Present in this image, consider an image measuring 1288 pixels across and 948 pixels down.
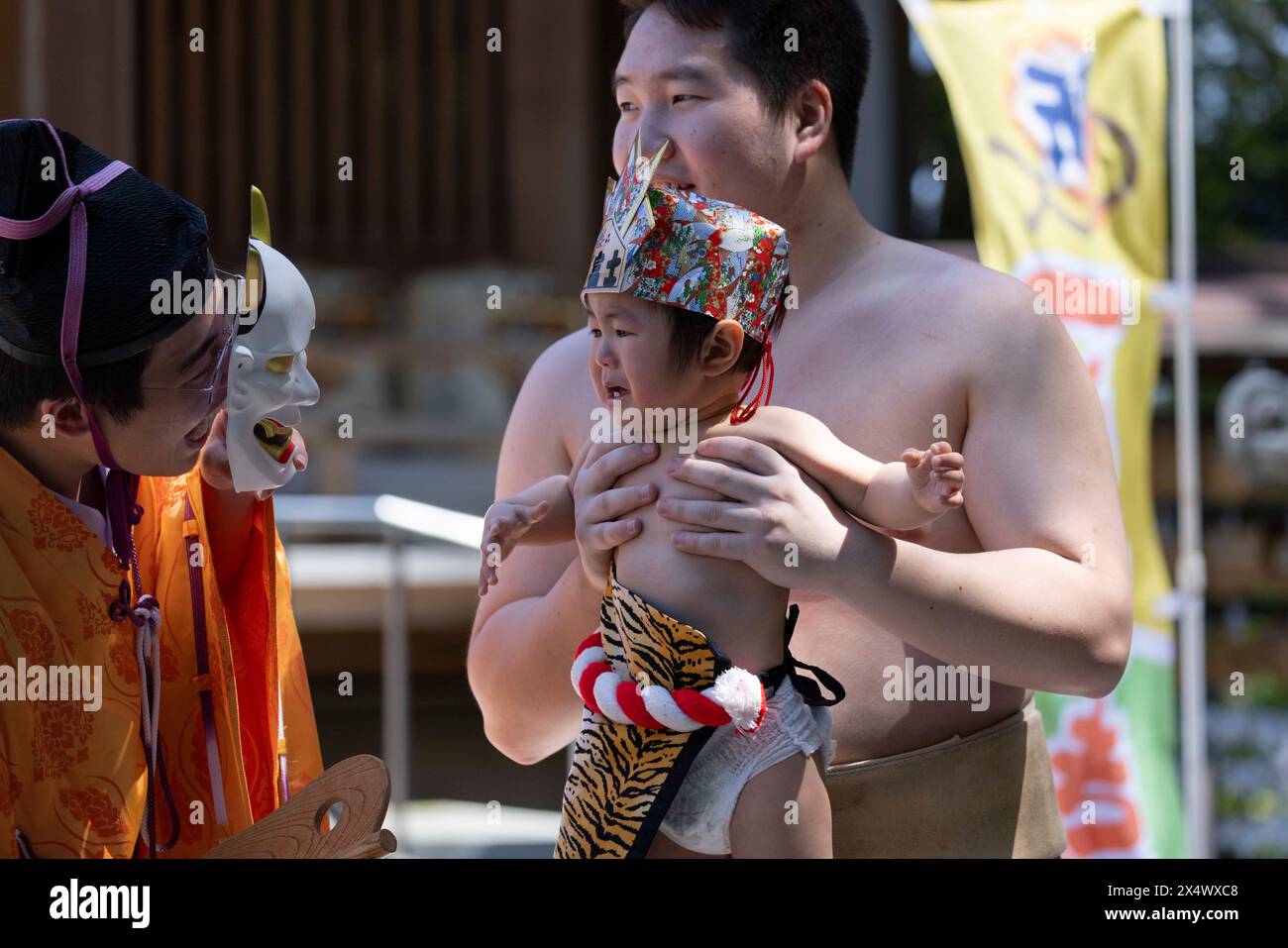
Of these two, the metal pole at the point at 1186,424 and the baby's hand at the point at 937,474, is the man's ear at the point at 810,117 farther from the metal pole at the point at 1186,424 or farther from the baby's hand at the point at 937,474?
the metal pole at the point at 1186,424

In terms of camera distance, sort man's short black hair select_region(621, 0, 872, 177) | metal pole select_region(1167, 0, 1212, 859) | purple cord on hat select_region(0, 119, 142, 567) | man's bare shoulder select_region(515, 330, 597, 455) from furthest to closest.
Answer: metal pole select_region(1167, 0, 1212, 859), man's bare shoulder select_region(515, 330, 597, 455), man's short black hair select_region(621, 0, 872, 177), purple cord on hat select_region(0, 119, 142, 567)

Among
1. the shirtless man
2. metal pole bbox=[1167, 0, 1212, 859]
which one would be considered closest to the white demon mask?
the shirtless man

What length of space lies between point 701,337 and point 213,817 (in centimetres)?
74

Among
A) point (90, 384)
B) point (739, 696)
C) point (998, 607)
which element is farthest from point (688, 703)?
point (90, 384)

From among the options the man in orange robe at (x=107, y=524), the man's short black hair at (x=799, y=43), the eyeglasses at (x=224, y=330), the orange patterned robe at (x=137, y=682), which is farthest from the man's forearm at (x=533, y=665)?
the man's short black hair at (x=799, y=43)

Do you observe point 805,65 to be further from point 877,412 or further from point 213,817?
point 213,817

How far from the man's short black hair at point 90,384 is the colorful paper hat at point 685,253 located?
0.48 meters

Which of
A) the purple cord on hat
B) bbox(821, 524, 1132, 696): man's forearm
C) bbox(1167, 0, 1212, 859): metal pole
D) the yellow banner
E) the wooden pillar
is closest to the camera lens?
the purple cord on hat

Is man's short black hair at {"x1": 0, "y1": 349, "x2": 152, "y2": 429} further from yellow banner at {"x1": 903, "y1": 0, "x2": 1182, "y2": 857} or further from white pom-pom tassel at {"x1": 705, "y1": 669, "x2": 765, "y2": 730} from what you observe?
yellow banner at {"x1": 903, "y1": 0, "x2": 1182, "y2": 857}

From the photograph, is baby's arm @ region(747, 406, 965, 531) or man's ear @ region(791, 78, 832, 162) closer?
baby's arm @ region(747, 406, 965, 531)

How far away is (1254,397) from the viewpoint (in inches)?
253

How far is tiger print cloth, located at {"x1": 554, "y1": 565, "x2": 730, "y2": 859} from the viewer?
1.60 metres

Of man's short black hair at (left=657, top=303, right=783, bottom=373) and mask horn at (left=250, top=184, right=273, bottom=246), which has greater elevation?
mask horn at (left=250, top=184, right=273, bottom=246)

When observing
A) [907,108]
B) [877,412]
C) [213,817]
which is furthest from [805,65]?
[907,108]
